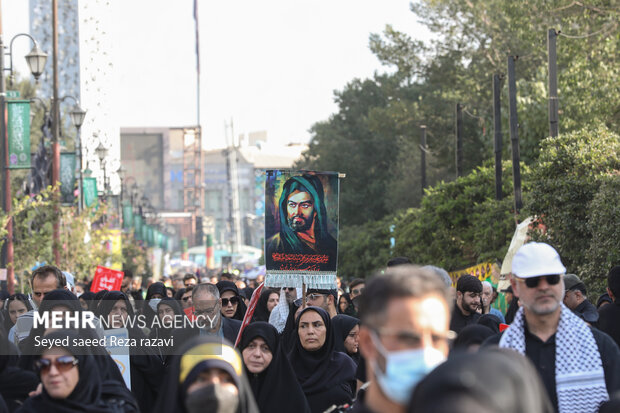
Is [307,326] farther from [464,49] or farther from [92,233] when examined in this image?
[464,49]

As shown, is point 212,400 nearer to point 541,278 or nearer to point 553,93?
point 541,278

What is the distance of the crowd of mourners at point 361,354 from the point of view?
8.76 feet

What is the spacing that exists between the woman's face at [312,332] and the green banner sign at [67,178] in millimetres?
22436

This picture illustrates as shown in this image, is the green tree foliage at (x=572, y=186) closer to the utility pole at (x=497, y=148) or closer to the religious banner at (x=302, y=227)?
the utility pole at (x=497, y=148)

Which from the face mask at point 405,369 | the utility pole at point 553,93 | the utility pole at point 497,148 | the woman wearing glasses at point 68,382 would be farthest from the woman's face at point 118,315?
the utility pole at point 497,148

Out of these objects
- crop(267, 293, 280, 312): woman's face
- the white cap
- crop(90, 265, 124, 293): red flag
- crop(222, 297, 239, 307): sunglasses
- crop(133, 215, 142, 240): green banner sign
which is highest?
the white cap

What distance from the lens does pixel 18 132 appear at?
23609 mm

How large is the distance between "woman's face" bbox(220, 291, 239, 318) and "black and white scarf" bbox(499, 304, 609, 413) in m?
5.97

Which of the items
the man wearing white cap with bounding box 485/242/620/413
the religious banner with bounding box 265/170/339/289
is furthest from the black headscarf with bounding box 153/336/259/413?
the religious banner with bounding box 265/170/339/289

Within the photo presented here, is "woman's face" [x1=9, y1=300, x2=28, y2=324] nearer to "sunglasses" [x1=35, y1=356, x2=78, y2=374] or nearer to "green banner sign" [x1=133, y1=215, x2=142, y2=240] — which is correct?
"sunglasses" [x1=35, y1=356, x2=78, y2=374]

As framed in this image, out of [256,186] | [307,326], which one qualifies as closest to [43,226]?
[307,326]

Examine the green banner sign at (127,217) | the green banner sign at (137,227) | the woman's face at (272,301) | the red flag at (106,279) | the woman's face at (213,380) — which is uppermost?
the woman's face at (213,380)

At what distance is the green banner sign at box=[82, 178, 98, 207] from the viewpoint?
3684 cm

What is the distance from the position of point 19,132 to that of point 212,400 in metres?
20.5
